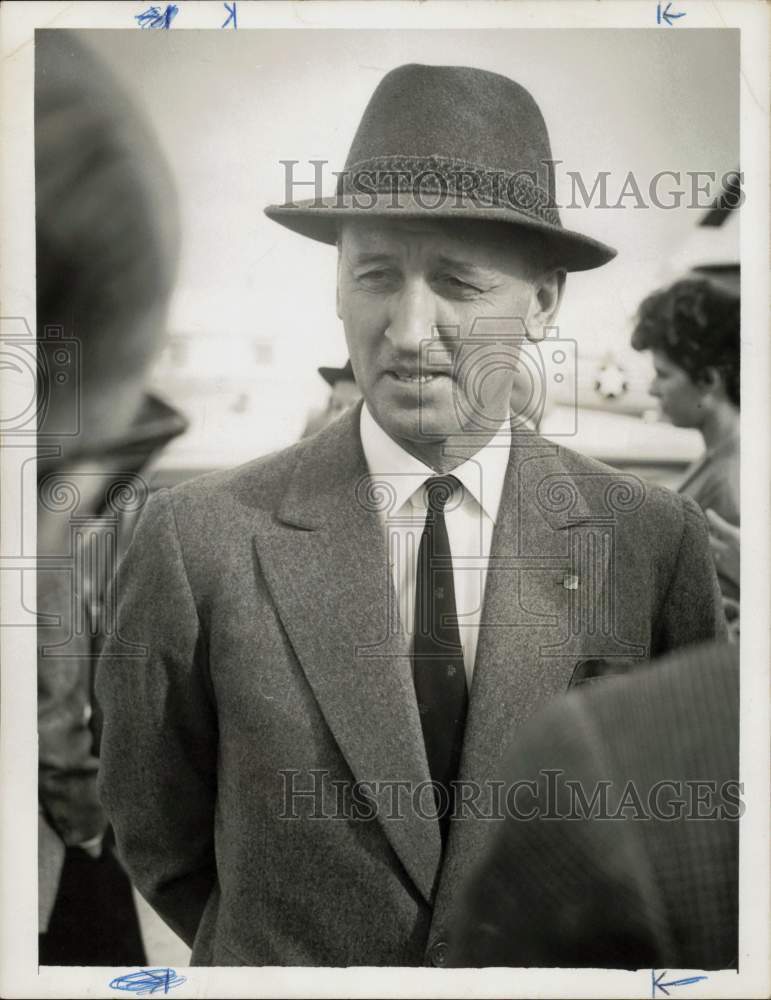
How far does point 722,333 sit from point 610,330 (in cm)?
20

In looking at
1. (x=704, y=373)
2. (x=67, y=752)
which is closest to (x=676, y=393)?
(x=704, y=373)

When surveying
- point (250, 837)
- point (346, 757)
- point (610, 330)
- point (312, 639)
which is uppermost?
point (610, 330)

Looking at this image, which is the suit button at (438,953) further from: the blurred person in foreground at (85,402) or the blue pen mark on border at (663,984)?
the blurred person in foreground at (85,402)

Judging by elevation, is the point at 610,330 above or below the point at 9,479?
above

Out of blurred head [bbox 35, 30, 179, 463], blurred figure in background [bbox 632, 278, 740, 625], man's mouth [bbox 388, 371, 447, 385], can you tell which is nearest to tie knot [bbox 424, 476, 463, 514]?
man's mouth [bbox 388, 371, 447, 385]

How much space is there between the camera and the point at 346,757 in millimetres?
1812

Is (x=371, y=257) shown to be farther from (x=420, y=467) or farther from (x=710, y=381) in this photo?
(x=710, y=381)

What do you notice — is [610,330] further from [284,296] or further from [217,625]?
[217,625]

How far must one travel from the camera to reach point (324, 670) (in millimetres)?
1818

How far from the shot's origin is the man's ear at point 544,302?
184 cm

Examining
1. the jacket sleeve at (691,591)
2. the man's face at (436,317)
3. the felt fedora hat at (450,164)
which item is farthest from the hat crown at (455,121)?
the jacket sleeve at (691,591)

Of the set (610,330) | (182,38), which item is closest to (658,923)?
(610,330)

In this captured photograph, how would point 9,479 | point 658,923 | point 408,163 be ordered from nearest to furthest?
point 658,923 < point 408,163 < point 9,479

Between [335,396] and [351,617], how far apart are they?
356 millimetres
